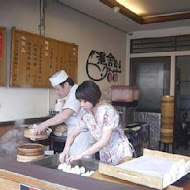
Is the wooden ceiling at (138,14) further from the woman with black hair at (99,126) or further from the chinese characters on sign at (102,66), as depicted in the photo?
the woman with black hair at (99,126)

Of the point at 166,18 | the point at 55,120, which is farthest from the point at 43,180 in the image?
the point at 166,18

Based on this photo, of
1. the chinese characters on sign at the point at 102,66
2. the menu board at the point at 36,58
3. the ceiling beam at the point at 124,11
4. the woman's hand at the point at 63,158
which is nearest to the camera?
the woman's hand at the point at 63,158

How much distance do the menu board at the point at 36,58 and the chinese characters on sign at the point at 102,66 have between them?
2.25 feet

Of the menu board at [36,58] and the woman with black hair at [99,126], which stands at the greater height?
the menu board at [36,58]

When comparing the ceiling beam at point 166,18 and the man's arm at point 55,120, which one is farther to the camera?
the ceiling beam at point 166,18

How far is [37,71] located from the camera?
3.51m

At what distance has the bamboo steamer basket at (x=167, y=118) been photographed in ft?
16.8

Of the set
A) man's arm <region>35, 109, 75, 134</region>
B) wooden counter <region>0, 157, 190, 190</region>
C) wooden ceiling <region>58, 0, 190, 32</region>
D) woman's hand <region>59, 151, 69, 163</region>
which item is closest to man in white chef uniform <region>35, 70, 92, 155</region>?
man's arm <region>35, 109, 75, 134</region>

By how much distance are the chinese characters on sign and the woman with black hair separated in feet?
8.03

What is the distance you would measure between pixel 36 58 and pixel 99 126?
1686mm

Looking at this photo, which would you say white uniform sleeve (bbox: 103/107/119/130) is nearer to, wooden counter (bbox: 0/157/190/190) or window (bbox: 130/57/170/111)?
wooden counter (bbox: 0/157/190/190)

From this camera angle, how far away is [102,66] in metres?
5.05

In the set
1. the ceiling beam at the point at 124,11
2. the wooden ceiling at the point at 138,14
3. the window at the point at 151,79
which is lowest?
the window at the point at 151,79

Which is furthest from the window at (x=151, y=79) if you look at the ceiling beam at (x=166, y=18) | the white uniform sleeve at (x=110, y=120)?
the white uniform sleeve at (x=110, y=120)
